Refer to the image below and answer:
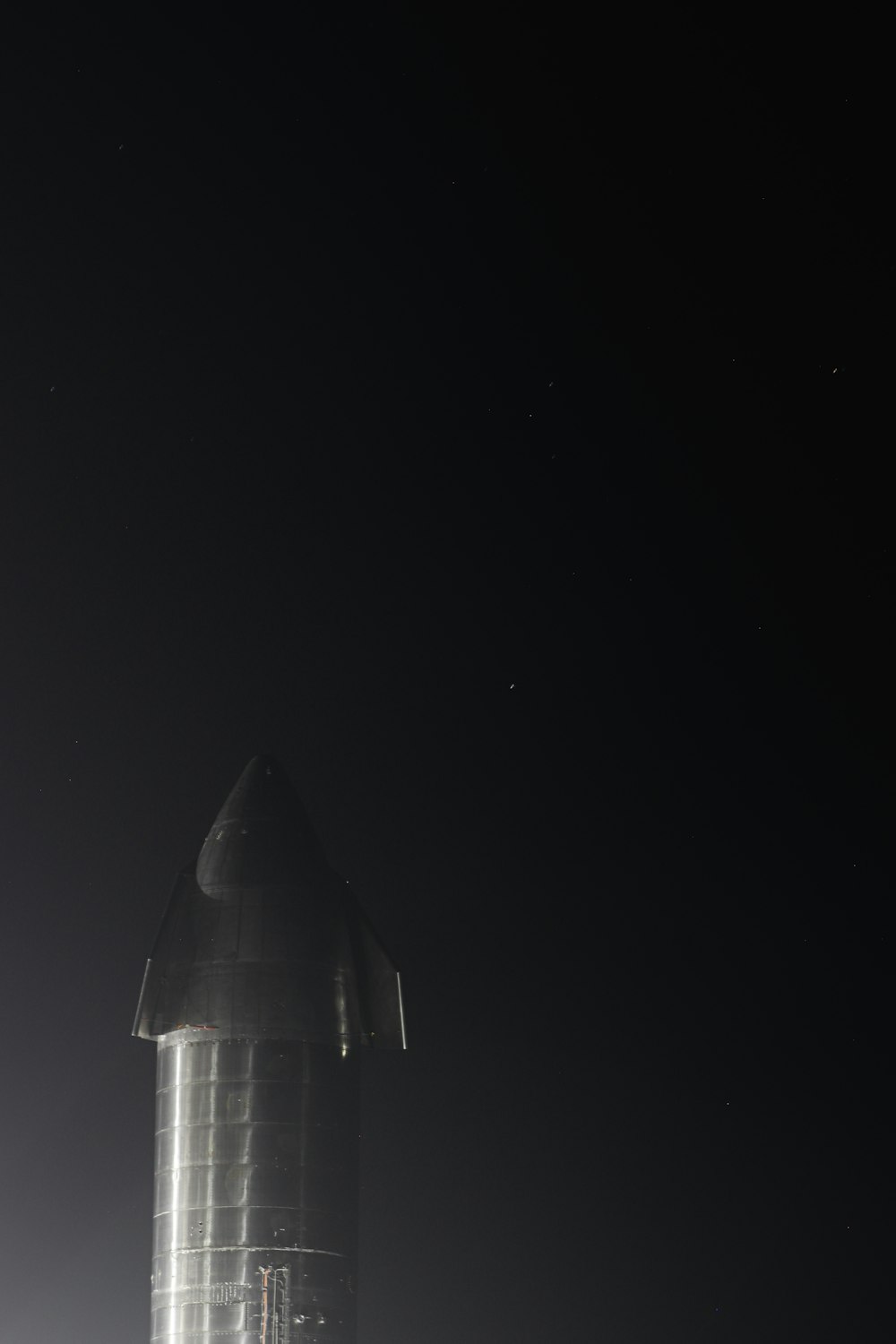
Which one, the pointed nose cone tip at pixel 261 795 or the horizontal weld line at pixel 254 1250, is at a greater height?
the pointed nose cone tip at pixel 261 795

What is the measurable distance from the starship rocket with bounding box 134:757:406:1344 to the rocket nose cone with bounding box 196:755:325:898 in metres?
0.02

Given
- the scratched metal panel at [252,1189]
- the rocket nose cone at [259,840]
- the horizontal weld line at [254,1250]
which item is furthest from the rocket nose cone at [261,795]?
the horizontal weld line at [254,1250]

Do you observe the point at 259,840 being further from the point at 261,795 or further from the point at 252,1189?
the point at 252,1189

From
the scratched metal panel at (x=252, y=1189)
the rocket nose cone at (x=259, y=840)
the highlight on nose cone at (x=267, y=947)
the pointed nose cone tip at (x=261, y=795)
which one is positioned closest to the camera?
the scratched metal panel at (x=252, y=1189)

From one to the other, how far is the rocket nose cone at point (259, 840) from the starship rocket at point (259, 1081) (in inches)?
0.8

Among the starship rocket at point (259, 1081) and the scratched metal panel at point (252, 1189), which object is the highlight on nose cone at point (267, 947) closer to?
the starship rocket at point (259, 1081)

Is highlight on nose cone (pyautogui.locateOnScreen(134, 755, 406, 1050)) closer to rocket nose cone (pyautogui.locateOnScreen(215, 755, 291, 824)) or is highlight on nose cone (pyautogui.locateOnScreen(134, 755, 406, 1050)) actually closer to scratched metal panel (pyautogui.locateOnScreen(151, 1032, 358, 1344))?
rocket nose cone (pyautogui.locateOnScreen(215, 755, 291, 824))

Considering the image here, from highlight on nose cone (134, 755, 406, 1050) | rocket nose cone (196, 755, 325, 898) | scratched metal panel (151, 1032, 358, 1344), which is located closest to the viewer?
scratched metal panel (151, 1032, 358, 1344)

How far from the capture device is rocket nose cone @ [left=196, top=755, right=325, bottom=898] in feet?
57.2

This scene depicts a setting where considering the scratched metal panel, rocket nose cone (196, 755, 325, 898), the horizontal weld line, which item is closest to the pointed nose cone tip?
rocket nose cone (196, 755, 325, 898)

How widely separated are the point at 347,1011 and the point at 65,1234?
4.53 metres

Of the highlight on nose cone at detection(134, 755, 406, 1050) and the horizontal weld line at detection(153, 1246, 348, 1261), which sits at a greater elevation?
the highlight on nose cone at detection(134, 755, 406, 1050)

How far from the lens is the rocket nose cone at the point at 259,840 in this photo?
1744cm

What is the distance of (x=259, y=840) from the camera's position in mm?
17672
